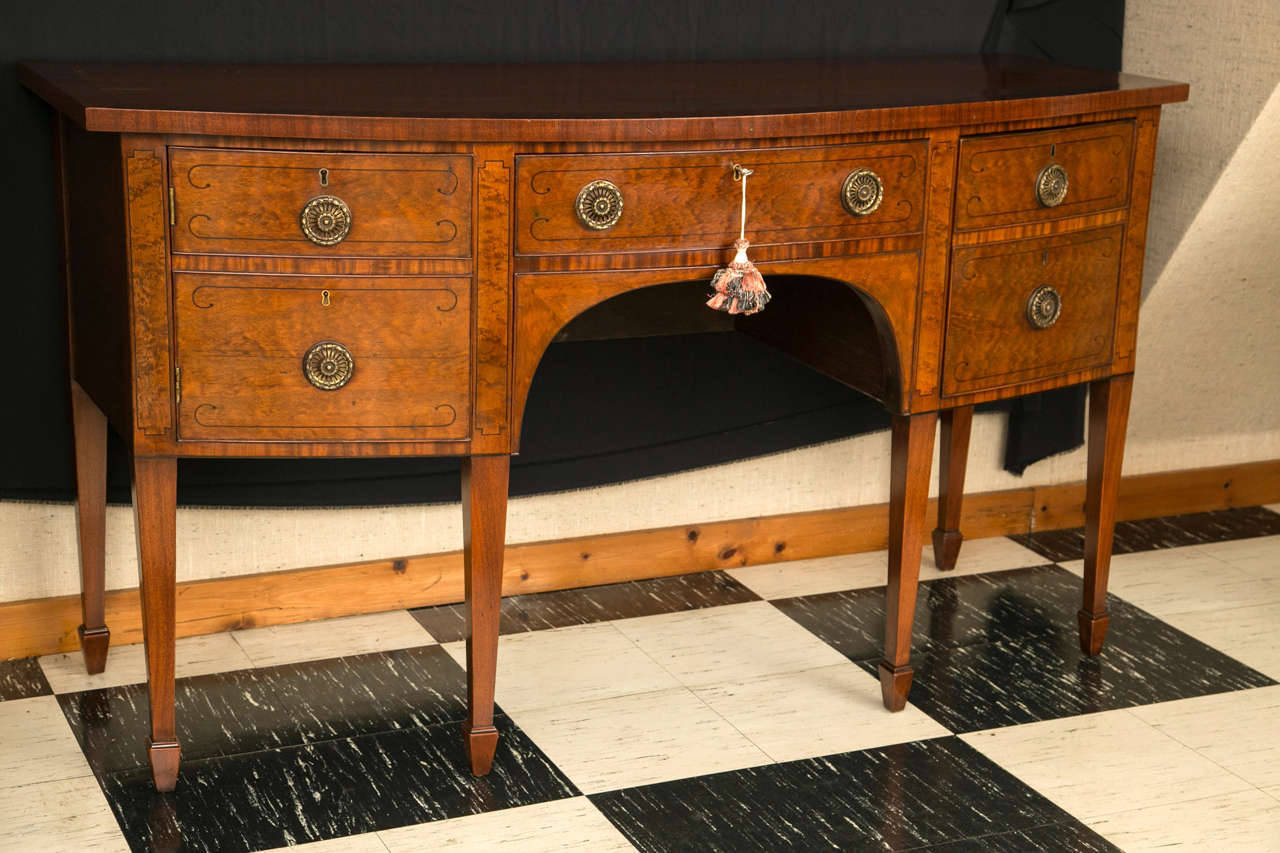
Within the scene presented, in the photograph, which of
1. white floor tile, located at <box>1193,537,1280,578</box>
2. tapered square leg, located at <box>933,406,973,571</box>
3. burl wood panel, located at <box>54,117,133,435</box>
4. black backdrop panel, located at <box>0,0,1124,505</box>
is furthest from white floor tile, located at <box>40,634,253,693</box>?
white floor tile, located at <box>1193,537,1280,578</box>

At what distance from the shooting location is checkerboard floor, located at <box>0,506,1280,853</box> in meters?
1.90

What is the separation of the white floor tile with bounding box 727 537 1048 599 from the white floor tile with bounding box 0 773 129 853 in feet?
3.61

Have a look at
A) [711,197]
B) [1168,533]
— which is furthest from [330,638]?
[1168,533]

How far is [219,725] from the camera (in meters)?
2.10

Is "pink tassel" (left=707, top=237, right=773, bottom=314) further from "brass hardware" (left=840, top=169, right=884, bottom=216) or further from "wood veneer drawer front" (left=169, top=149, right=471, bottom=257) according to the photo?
"wood veneer drawer front" (left=169, top=149, right=471, bottom=257)

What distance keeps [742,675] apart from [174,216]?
104 cm

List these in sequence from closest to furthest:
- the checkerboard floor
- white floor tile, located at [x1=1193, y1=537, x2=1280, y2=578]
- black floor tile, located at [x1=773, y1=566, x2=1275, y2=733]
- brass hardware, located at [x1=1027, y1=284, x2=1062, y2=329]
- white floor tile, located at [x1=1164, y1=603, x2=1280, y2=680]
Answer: the checkerboard floor < brass hardware, located at [x1=1027, y1=284, x2=1062, y2=329] < black floor tile, located at [x1=773, y1=566, x2=1275, y2=733] < white floor tile, located at [x1=1164, y1=603, x2=1280, y2=680] < white floor tile, located at [x1=1193, y1=537, x2=1280, y2=578]

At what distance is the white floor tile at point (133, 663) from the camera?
221cm

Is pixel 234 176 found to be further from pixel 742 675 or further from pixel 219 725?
pixel 742 675

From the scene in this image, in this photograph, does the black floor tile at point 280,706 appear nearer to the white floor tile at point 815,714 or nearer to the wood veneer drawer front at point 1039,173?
the white floor tile at point 815,714

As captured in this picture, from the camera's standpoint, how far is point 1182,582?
271 centimetres

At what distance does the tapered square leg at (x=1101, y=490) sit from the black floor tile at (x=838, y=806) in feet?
1.35

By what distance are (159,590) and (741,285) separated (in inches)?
29.8

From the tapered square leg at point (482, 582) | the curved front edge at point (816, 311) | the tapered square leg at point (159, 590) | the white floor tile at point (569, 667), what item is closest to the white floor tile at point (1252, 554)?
the curved front edge at point (816, 311)
